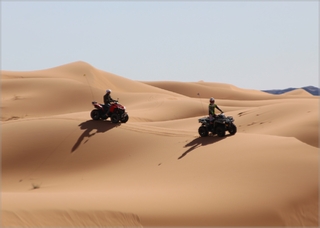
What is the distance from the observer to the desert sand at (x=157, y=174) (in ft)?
31.1

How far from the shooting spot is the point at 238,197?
10.6 m

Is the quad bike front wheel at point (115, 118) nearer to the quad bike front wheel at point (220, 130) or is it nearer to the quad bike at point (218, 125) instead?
the quad bike at point (218, 125)

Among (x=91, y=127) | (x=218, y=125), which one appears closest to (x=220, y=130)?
(x=218, y=125)

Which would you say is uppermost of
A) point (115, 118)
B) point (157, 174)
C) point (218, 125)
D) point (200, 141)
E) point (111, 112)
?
point (111, 112)

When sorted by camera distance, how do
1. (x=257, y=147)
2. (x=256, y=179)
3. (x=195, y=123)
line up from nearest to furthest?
(x=256, y=179), (x=257, y=147), (x=195, y=123)

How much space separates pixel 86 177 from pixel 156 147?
2.61 m

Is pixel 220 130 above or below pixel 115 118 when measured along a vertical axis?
below

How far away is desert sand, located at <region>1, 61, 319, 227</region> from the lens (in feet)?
31.1

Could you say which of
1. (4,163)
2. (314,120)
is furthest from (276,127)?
(4,163)

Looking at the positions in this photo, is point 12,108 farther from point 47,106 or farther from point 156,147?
point 156,147

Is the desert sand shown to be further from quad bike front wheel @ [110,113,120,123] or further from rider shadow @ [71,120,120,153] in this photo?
quad bike front wheel @ [110,113,120,123]

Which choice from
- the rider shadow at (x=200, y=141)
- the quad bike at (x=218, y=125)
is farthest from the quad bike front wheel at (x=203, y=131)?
the rider shadow at (x=200, y=141)

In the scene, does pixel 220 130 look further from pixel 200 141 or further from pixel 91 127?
pixel 91 127

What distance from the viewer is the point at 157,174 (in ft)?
42.5
